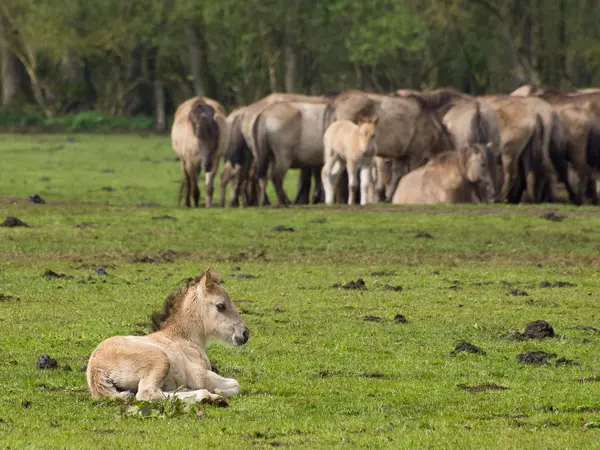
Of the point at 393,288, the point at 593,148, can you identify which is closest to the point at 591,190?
the point at 593,148

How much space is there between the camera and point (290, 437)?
9.08m

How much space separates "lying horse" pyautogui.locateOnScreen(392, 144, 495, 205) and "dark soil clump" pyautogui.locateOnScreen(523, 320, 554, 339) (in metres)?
16.9

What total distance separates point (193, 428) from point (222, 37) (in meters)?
67.5

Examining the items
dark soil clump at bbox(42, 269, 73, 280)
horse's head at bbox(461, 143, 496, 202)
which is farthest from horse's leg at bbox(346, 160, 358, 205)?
dark soil clump at bbox(42, 269, 73, 280)

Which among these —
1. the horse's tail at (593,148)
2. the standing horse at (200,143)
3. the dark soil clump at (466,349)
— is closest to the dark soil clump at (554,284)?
the dark soil clump at (466,349)

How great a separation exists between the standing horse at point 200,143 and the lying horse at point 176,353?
65.2 ft

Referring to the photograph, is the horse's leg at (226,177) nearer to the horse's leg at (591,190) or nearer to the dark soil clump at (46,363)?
the horse's leg at (591,190)

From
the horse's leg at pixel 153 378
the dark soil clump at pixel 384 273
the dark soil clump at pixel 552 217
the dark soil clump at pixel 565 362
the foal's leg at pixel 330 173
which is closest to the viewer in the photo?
the horse's leg at pixel 153 378

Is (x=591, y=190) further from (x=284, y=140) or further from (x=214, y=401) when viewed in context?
(x=214, y=401)

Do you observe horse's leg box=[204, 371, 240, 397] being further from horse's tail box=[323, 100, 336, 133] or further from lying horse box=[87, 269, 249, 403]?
horse's tail box=[323, 100, 336, 133]

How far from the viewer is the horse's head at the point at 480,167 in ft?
101

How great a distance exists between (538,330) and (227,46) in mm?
64623

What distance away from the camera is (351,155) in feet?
102

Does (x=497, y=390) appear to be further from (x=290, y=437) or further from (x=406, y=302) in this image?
(x=406, y=302)
